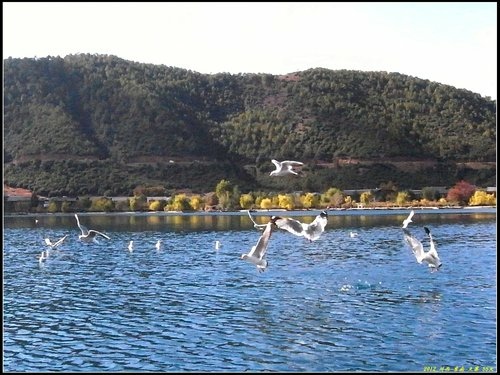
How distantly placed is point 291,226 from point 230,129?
427 ft

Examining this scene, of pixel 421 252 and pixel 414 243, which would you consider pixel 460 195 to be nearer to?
pixel 421 252

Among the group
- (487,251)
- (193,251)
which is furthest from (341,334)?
(193,251)

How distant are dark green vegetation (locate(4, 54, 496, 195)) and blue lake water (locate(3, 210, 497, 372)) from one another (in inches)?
3165

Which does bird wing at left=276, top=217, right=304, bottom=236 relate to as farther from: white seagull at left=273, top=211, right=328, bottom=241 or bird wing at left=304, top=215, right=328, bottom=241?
bird wing at left=304, top=215, right=328, bottom=241

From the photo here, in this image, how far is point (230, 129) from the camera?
142500 mm

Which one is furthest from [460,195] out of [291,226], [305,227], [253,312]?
[291,226]

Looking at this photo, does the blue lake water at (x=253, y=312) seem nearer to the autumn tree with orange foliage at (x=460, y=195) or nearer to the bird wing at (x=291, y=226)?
the bird wing at (x=291, y=226)

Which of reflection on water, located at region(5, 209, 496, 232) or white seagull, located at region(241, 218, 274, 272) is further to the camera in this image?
reflection on water, located at region(5, 209, 496, 232)

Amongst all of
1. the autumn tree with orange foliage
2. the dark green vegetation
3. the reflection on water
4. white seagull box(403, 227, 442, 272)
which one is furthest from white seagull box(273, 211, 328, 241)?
the dark green vegetation

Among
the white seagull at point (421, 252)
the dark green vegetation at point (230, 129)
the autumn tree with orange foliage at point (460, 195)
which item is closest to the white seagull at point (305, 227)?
the white seagull at point (421, 252)

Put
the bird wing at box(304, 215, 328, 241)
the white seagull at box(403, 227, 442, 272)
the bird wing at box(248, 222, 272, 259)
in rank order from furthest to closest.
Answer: the white seagull at box(403, 227, 442, 272)
the bird wing at box(304, 215, 328, 241)
the bird wing at box(248, 222, 272, 259)

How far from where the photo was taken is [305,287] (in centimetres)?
2842

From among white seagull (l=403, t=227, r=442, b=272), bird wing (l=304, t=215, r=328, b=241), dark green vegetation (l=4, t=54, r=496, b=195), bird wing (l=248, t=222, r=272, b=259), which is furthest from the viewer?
dark green vegetation (l=4, t=54, r=496, b=195)

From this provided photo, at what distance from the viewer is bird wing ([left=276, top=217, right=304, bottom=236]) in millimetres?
12595
